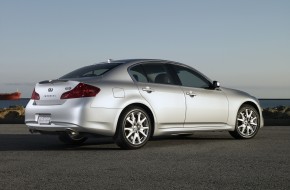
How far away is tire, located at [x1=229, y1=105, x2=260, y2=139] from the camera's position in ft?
32.5

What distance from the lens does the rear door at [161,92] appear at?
27.8 ft

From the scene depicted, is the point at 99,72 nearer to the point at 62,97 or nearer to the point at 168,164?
the point at 62,97

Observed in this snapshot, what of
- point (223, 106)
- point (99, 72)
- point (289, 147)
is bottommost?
point (289, 147)

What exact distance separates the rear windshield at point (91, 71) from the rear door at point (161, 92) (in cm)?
42

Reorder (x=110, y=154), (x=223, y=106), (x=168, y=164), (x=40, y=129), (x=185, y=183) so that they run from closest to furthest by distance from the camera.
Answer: (x=185, y=183) < (x=168, y=164) < (x=110, y=154) < (x=40, y=129) < (x=223, y=106)

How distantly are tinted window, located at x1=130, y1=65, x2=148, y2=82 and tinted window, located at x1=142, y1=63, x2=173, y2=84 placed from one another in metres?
0.09

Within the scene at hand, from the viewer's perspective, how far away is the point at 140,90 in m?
8.31

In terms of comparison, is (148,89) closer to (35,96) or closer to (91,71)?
(91,71)

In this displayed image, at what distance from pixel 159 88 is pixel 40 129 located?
2.11 metres

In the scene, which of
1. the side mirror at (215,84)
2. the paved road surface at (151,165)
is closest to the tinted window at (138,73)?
the paved road surface at (151,165)

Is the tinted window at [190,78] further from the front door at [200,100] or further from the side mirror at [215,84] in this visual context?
the side mirror at [215,84]

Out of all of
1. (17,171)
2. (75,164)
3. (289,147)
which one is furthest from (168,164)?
(289,147)

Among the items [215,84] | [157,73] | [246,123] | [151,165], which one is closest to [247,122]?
[246,123]

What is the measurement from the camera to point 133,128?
8.20 meters
